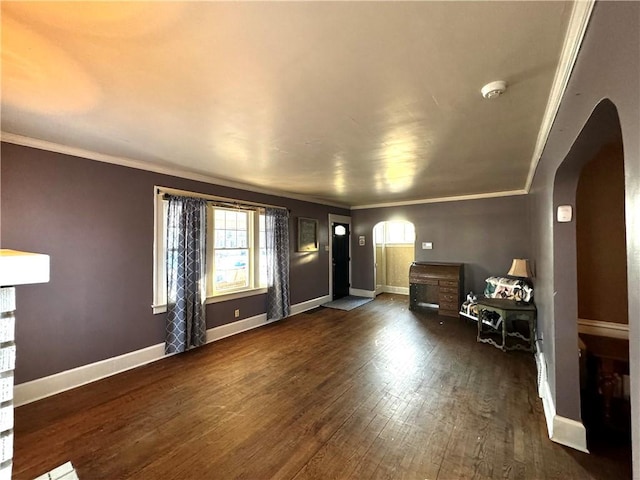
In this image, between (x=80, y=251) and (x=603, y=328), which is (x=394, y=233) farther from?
(x=80, y=251)

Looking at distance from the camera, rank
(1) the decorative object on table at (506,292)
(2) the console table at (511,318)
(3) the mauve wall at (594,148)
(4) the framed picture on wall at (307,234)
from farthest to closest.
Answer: (4) the framed picture on wall at (307,234)
(1) the decorative object on table at (506,292)
(2) the console table at (511,318)
(3) the mauve wall at (594,148)

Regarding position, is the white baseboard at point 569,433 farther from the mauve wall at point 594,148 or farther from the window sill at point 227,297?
the window sill at point 227,297

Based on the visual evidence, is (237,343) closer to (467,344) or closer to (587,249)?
(467,344)

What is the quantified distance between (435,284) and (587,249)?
10.0 feet

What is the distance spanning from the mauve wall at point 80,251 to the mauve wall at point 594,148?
12.9 ft

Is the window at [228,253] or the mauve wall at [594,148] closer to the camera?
the mauve wall at [594,148]

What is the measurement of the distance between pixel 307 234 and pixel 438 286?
9.25ft

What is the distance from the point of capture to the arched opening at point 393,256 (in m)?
7.46

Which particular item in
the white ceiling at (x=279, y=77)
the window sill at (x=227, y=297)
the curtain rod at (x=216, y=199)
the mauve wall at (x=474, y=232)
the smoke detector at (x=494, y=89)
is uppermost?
the white ceiling at (x=279, y=77)

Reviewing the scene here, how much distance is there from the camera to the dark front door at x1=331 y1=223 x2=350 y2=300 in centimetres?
684

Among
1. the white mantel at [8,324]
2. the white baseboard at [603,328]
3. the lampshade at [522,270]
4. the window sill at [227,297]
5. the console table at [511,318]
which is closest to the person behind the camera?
the white mantel at [8,324]

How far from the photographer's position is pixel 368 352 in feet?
12.1

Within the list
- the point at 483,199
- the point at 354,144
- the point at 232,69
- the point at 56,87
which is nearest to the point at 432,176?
the point at 354,144

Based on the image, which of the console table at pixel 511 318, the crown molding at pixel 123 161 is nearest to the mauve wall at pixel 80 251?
the crown molding at pixel 123 161
